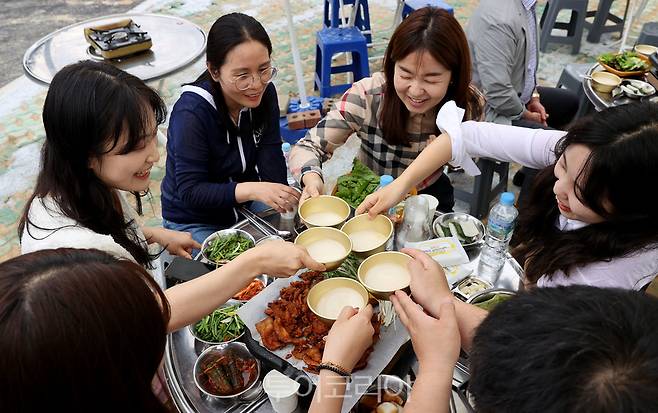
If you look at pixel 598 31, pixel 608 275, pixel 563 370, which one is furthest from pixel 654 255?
pixel 598 31

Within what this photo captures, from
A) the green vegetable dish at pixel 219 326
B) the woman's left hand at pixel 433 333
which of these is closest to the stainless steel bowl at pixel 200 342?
the green vegetable dish at pixel 219 326

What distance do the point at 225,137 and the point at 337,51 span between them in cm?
318

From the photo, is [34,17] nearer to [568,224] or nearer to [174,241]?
[174,241]

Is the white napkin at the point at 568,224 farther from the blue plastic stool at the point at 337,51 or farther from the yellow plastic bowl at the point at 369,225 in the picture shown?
the blue plastic stool at the point at 337,51

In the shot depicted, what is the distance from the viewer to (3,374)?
1012 millimetres

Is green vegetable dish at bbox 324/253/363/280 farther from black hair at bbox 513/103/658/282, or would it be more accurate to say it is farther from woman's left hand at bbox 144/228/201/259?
woman's left hand at bbox 144/228/201/259

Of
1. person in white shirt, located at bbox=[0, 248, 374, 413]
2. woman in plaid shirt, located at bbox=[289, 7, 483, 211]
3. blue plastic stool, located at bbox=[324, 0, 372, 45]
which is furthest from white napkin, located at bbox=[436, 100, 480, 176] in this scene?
blue plastic stool, located at bbox=[324, 0, 372, 45]

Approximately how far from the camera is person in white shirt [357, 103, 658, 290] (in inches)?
65.9

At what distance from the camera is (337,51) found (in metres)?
5.52

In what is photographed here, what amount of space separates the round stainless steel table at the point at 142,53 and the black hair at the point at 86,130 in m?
1.71

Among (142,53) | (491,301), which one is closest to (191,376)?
(491,301)

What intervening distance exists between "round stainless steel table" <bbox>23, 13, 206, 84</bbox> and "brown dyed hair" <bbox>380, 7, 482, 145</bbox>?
1.82 metres

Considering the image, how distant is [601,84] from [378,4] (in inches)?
212

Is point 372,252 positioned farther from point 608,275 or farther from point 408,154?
point 408,154
